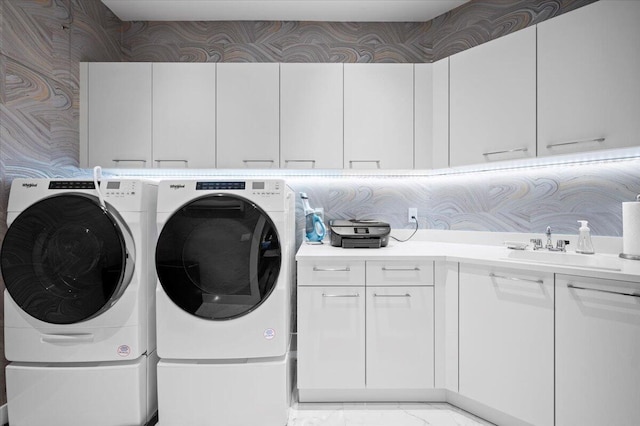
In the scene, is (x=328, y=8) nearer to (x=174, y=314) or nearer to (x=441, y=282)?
(x=441, y=282)

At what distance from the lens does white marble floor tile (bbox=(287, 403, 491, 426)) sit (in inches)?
63.2

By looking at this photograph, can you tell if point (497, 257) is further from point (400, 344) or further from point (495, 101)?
point (495, 101)

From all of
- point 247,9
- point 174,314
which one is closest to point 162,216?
point 174,314

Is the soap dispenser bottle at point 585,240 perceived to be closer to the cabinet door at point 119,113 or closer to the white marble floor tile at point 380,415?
the white marble floor tile at point 380,415

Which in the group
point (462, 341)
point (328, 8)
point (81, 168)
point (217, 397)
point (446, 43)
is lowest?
point (217, 397)

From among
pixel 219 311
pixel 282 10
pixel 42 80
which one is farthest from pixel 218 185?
pixel 282 10

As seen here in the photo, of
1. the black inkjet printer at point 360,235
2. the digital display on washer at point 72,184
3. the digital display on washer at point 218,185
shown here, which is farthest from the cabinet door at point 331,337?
the digital display on washer at point 72,184

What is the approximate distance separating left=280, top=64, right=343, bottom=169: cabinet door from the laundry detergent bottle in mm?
320

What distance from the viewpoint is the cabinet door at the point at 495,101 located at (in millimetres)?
1673

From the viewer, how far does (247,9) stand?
2246 mm

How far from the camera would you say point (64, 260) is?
4.88ft

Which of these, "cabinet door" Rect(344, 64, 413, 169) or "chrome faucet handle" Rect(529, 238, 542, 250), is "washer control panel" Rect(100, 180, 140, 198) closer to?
"cabinet door" Rect(344, 64, 413, 169)

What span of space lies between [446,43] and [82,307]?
2902mm

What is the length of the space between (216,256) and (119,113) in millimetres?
1345
